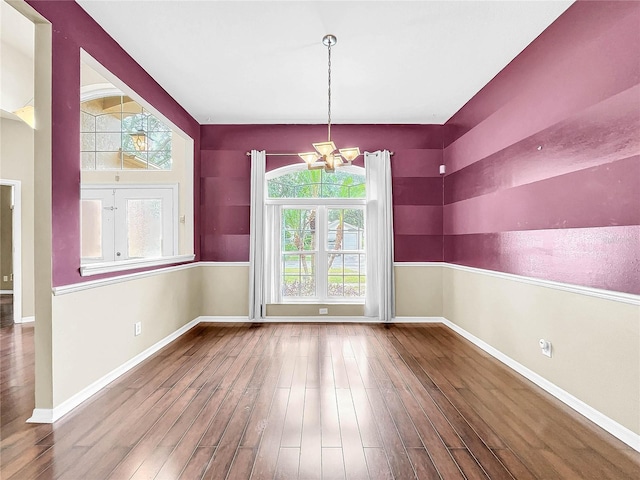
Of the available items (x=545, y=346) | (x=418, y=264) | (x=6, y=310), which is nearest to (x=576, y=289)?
(x=545, y=346)

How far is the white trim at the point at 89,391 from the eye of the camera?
2275 millimetres

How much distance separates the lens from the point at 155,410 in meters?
2.43

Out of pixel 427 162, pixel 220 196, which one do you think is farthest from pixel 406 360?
pixel 220 196

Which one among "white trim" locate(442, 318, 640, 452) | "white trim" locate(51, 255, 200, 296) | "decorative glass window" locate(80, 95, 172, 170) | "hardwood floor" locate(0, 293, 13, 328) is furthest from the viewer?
"decorative glass window" locate(80, 95, 172, 170)

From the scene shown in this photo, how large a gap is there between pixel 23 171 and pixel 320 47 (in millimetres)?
4718

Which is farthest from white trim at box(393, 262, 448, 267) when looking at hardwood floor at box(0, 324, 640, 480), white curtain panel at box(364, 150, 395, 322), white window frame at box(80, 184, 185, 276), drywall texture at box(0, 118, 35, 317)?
drywall texture at box(0, 118, 35, 317)

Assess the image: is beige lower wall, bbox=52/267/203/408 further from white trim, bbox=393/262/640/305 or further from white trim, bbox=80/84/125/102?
white trim, bbox=393/262/640/305

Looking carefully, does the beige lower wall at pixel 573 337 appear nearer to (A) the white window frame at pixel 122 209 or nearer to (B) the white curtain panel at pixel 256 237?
(B) the white curtain panel at pixel 256 237

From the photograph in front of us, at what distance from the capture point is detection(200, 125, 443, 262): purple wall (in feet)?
16.5

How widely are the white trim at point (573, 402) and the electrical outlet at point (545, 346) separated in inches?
8.7

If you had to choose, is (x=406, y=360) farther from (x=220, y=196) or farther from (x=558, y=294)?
(x=220, y=196)

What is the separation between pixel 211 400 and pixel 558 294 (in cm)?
286

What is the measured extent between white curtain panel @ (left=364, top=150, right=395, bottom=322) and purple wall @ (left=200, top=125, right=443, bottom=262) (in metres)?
0.20

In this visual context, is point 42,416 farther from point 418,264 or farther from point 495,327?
point 418,264
